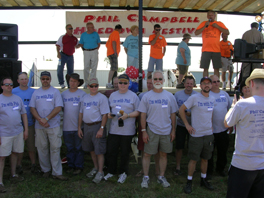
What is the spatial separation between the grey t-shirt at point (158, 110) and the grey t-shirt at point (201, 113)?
0.99 feet

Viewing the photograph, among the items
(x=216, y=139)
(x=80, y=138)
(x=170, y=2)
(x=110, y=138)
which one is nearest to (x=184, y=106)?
(x=216, y=139)

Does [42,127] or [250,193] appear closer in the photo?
[250,193]

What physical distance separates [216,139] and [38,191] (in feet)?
10.1

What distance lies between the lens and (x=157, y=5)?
24.8ft

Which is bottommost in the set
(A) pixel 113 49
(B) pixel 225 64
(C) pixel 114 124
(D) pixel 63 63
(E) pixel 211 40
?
(C) pixel 114 124

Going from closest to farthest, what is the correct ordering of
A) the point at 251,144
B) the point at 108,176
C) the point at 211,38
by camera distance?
the point at 251,144
the point at 108,176
the point at 211,38

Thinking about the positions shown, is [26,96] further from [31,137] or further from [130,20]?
[130,20]

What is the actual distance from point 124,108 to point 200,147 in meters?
1.36

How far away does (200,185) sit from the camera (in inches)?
155

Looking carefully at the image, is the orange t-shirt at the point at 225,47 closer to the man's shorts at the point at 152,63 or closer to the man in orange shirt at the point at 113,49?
the man's shorts at the point at 152,63

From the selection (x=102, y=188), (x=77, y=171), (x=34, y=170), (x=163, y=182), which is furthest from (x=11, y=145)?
(x=163, y=182)

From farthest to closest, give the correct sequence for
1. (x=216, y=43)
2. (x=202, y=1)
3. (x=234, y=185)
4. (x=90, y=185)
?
(x=202, y=1), (x=216, y=43), (x=90, y=185), (x=234, y=185)

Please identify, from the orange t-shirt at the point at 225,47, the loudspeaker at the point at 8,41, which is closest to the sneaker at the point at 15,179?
the loudspeaker at the point at 8,41

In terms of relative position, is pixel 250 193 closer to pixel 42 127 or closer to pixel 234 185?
pixel 234 185
